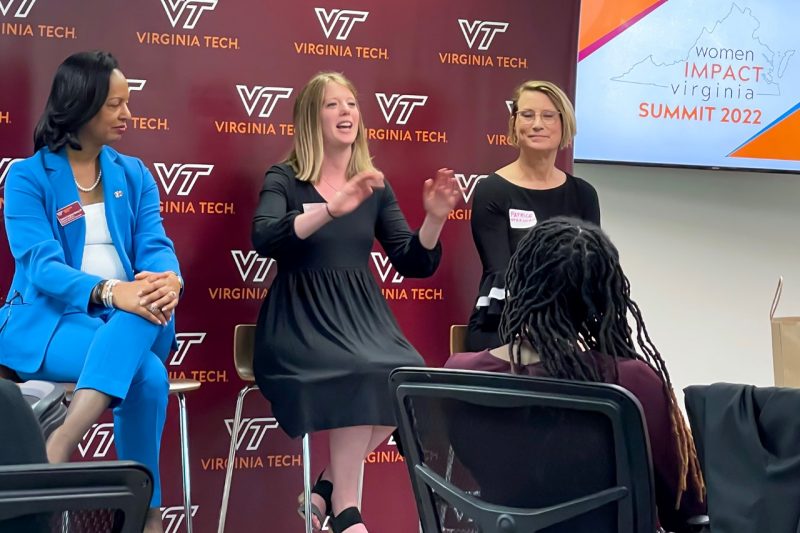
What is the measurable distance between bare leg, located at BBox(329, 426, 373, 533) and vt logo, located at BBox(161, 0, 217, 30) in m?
1.69

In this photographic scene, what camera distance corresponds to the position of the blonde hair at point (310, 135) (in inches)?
142

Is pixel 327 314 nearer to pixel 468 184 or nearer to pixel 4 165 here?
pixel 468 184

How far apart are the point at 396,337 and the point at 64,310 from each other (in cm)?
112

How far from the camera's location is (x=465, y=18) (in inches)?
166

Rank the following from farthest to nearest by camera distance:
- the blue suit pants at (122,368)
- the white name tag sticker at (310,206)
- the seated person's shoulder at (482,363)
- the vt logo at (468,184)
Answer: the vt logo at (468,184) < the white name tag sticker at (310,206) < the blue suit pants at (122,368) < the seated person's shoulder at (482,363)

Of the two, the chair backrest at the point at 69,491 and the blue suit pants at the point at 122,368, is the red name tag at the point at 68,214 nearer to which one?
the blue suit pants at the point at 122,368

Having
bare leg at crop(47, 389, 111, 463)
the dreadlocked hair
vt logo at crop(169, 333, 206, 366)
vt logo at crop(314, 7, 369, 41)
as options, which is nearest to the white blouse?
bare leg at crop(47, 389, 111, 463)

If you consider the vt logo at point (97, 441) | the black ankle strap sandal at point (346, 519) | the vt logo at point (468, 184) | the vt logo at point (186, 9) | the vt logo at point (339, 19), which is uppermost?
the vt logo at point (339, 19)

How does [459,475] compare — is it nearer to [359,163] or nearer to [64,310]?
[64,310]

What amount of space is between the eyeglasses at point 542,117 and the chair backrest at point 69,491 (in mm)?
2950

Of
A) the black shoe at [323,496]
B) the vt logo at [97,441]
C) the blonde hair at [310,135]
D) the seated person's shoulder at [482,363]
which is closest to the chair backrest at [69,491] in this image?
the seated person's shoulder at [482,363]

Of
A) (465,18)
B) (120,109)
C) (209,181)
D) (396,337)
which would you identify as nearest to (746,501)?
(396,337)

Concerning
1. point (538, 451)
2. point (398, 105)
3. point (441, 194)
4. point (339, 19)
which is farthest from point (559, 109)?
point (538, 451)

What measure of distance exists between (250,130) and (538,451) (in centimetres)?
262
